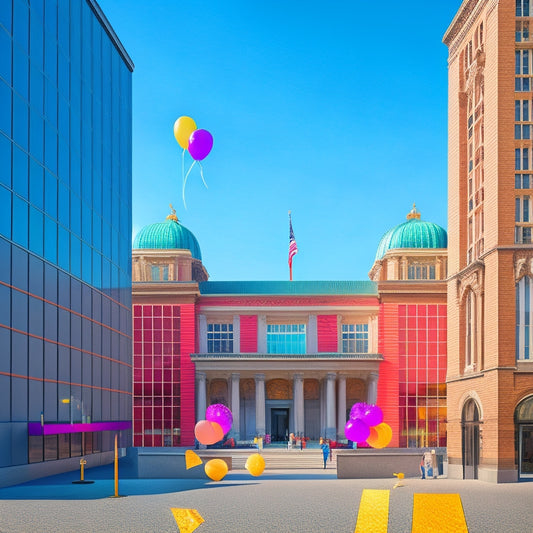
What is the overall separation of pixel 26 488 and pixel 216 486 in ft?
27.2

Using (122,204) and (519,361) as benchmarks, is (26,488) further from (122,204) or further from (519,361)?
(122,204)

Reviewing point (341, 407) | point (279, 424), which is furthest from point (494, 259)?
point (279, 424)

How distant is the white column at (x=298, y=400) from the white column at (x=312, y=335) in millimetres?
3510

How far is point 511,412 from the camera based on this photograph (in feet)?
134

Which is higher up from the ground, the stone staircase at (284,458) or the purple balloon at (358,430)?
the purple balloon at (358,430)

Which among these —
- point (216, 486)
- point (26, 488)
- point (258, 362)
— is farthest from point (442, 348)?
point (26, 488)

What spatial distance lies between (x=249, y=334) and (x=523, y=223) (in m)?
42.2

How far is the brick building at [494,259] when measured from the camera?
41.2 metres

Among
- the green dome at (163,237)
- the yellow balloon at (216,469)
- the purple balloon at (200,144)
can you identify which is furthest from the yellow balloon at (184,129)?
the green dome at (163,237)

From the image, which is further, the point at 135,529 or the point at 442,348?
the point at 442,348

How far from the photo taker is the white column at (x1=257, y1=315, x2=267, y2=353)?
265 feet

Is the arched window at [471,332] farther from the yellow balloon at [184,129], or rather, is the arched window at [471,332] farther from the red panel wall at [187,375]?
the red panel wall at [187,375]

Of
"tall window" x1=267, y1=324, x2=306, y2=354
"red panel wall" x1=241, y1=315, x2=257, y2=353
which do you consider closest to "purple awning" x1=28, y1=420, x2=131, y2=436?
"red panel wall" x1=241, y1=315, x2=257, y2=353

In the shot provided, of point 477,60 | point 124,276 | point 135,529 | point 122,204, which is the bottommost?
point 135,529
